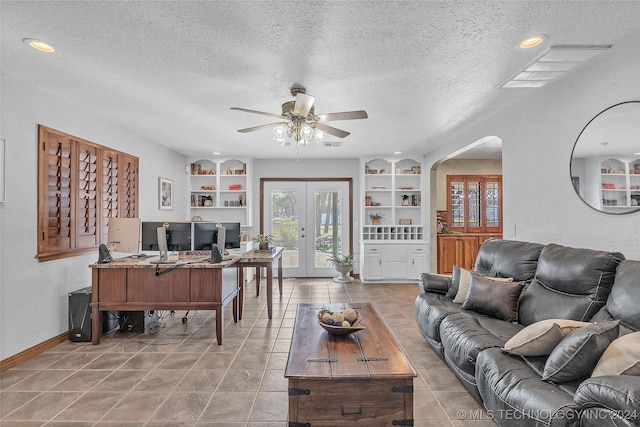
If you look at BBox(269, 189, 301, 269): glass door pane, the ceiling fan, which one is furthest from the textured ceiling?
BBox(269, 189, 301, 269): glass door pane

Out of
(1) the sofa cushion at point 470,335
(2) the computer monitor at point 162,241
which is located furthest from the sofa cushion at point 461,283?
(2) the computer monitor at point 162,241

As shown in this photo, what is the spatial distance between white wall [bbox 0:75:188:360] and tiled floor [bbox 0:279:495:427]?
0.29 meters

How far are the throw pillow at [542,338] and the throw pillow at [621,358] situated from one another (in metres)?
0.27

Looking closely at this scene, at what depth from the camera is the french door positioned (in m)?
6.89

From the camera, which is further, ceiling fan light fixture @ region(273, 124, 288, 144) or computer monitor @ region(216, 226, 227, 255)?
computer monitor @ region(216, 226, 227, 255)

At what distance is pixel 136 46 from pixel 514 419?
3.20 metres

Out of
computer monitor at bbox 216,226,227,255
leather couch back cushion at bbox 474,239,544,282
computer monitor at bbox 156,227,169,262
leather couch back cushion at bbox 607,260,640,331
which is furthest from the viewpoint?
computer monitor at bbox 216,226,227,255

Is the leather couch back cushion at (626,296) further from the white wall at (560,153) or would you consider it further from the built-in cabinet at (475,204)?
the built-in cabinet at (475,204)

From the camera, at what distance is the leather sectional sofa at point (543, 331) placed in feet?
4.55

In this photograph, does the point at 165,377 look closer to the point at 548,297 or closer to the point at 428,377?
the point at 428,377

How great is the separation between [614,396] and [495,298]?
152 cm

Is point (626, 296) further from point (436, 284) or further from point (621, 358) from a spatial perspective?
point (436, 284)

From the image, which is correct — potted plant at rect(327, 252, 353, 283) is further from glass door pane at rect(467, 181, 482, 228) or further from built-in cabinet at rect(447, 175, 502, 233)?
glass door pane at rect(467, 181, 482, 228)

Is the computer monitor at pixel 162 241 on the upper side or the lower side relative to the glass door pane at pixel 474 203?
lower
